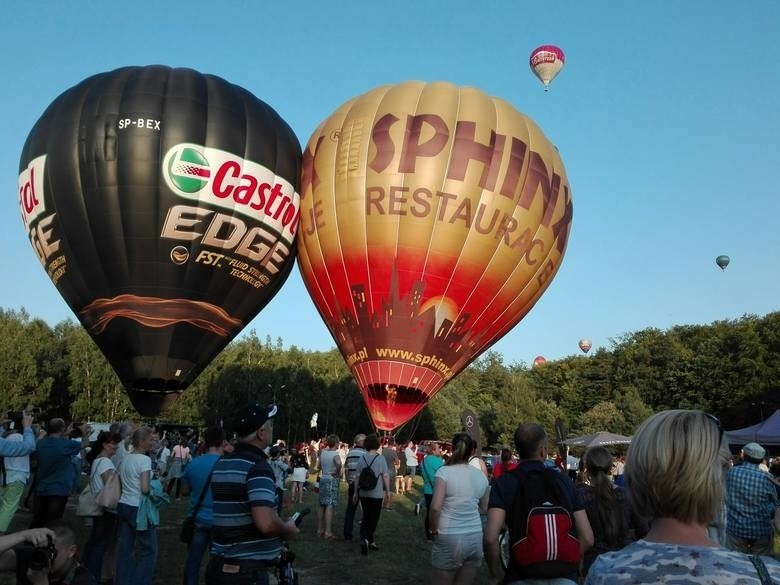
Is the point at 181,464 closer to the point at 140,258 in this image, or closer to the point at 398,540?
the point at 140,258

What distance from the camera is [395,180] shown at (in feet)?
60.0

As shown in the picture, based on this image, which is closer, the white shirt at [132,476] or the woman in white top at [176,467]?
the white shirt at [132,476]

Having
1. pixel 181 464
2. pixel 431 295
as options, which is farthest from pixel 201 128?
pixel 181 464

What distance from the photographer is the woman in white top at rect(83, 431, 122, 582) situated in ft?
24.4

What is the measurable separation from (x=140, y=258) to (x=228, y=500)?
1412 cm

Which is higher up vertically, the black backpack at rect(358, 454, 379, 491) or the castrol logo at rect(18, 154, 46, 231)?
the castrol logo at rect(18, 154, 46, 231)

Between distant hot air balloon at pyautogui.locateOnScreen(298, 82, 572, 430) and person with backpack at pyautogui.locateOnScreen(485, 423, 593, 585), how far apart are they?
1407cm

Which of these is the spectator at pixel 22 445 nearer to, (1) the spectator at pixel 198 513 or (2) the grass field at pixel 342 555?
(2) the grass field at pixel 342 555

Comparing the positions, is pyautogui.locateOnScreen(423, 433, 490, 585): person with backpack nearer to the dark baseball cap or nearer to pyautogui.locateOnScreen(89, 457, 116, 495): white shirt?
the dark baseball cap

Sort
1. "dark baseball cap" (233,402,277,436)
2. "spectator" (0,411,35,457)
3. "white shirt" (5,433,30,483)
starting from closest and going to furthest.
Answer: "dark baseball cap" (233,402,277,436) < "spectator" (0,411,35,457) < "white shirt" (5,433,30,483)

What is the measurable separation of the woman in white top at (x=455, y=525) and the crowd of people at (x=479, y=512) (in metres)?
0.01

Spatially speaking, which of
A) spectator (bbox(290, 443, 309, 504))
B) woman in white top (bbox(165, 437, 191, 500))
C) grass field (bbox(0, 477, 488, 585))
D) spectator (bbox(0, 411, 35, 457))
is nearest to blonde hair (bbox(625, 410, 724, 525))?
grass field (bbox(0, 477, 488, 585))

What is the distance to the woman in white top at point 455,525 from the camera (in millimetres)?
5660

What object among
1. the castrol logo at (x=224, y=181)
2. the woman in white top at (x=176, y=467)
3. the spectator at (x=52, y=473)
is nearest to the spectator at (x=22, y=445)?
the spectator at (x=52, y=473)
